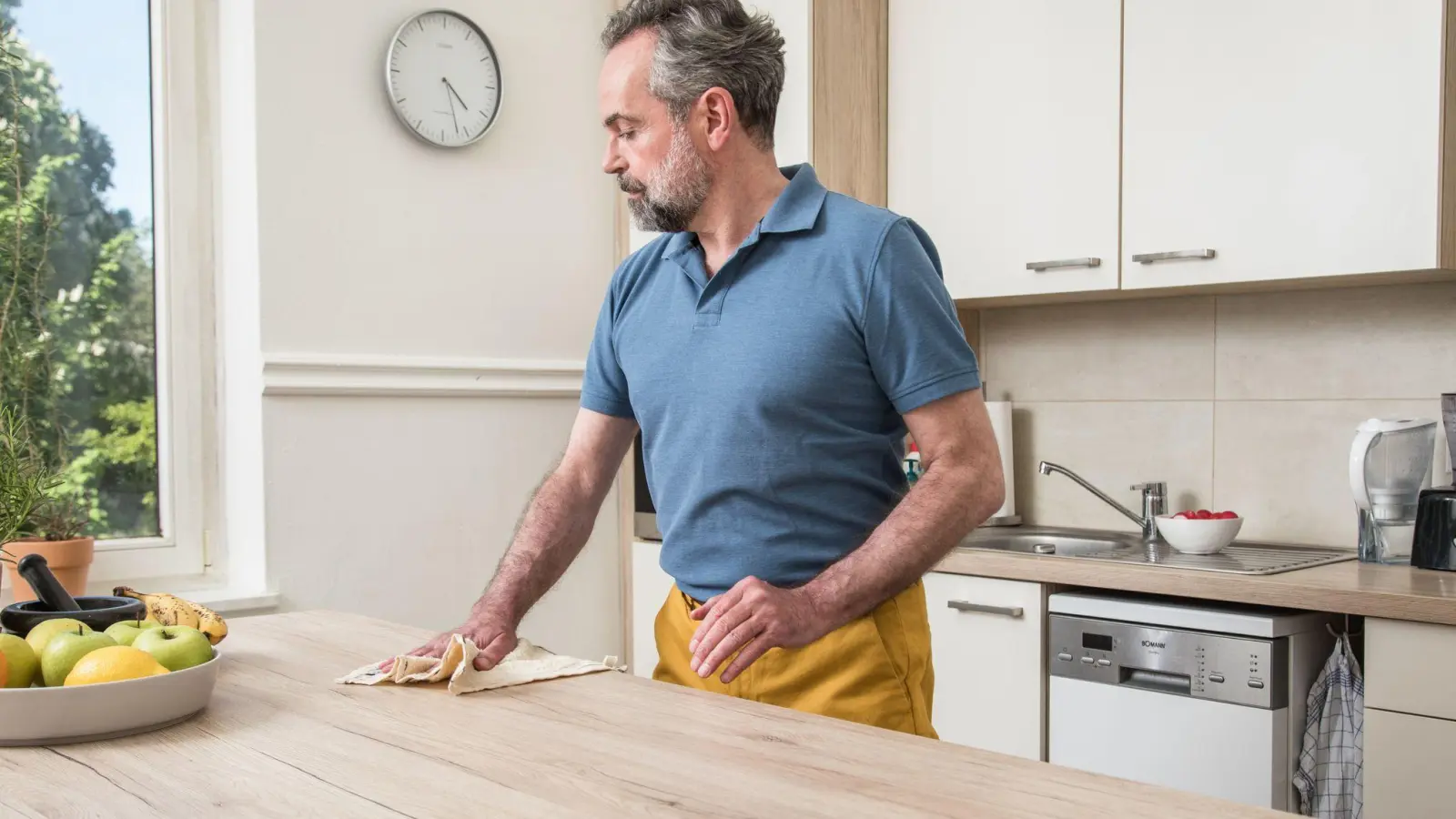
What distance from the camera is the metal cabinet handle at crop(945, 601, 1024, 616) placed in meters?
2.44

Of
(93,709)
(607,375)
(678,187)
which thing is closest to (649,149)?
(678,187)

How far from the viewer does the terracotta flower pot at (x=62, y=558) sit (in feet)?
7.01

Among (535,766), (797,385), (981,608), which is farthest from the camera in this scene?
(981,608)

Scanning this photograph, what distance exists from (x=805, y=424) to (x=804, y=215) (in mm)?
274

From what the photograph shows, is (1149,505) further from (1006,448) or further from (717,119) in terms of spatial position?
(717,119)

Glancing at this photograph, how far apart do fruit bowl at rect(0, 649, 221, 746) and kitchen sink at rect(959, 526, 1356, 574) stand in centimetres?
130

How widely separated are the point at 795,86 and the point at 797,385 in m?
1.69

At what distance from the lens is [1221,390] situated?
2.77 metres

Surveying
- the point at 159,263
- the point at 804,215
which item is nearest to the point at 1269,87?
the point at 804,215

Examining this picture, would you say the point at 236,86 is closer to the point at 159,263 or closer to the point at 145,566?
the point at 159,263

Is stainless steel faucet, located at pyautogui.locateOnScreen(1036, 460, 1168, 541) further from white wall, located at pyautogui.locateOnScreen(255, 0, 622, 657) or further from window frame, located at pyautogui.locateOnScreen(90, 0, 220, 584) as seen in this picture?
window frame, located at pyautogui.locateOnScreen(90, 0, 220, 584)

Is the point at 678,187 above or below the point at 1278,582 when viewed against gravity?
above

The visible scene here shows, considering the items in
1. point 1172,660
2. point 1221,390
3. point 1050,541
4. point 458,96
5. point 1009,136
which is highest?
point 458,96

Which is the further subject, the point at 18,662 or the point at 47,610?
the point at 47,610
